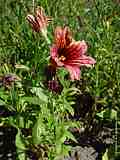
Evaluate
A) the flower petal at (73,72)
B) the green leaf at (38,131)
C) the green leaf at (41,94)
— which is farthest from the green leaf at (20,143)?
the flower petal at (73,72)

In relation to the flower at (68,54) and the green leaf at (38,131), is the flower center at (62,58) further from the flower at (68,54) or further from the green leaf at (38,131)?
the green leaf at (38,131)

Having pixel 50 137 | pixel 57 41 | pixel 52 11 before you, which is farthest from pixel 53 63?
pixel 52 11

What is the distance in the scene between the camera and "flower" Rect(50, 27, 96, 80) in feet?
4.78

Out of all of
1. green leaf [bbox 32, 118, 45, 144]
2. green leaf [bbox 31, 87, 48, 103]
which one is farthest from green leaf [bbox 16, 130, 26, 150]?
green leaf [bbox 31, 87, 48, 103]

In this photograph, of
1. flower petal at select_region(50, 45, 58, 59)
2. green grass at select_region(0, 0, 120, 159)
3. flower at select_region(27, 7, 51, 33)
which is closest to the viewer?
flower petal at select_region(50, 45, 58, 59)

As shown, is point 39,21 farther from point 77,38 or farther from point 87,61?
point 77,38

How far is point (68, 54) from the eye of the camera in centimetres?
157

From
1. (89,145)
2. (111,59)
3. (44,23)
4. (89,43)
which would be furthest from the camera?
(89,43)

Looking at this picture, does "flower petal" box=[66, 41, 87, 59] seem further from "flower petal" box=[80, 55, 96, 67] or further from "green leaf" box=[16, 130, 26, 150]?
"green leaf" box=[16, 130, 26, 150]

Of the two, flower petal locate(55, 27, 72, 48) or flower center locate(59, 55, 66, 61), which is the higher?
flower petal locate(55, 27, 72, 48)

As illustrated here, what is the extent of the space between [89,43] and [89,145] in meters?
0.55

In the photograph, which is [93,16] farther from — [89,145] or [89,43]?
[89,145]

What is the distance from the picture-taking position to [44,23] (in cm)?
157

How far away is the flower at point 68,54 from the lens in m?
1.46
